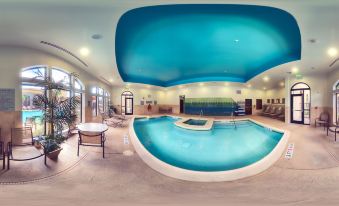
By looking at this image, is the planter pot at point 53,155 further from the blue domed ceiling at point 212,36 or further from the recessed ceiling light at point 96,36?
the blue domed ceiling at point 212,36

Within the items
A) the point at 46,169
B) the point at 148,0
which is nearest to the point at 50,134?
the point at 46,169

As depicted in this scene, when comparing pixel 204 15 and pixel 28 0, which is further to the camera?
pixel 204 15

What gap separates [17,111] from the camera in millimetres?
3203

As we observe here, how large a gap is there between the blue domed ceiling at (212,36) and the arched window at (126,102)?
1325 millimetres

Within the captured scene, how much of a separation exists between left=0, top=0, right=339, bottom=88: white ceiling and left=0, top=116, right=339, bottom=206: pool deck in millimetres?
2075

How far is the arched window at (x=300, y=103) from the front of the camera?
499 centimetres

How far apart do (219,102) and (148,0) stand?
20.2 feet

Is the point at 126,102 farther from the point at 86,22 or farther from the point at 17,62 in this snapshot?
the point at 86,22

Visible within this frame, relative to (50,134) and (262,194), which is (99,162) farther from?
(262,194)

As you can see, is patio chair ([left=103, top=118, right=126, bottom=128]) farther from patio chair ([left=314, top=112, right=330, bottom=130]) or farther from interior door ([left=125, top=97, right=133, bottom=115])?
patio chair ([left=314, top=112, right=330, bottom=130])

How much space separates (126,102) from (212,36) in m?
4.05

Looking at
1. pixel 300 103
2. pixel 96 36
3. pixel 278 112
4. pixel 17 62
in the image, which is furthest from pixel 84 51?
pixel 300 103

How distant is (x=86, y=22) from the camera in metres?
2.31

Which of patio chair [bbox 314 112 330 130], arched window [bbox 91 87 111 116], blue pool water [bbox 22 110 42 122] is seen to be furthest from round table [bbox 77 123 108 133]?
patio chair [bbox 314 112 330 130]
